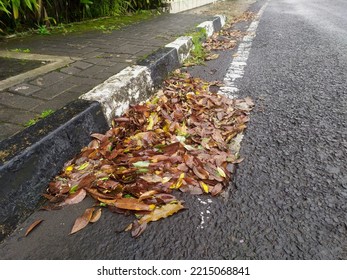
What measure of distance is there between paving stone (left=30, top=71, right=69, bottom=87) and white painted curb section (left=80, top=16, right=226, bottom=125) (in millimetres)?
404

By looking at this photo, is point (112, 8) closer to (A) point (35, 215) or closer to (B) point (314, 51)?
(B) point (314, 51)

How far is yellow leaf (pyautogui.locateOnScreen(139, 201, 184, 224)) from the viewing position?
1.19 m

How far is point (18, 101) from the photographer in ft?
5.87

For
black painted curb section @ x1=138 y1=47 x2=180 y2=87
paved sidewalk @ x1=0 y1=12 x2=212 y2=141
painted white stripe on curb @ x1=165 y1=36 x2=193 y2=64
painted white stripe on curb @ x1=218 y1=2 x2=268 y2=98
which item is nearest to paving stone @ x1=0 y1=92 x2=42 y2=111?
paved sidewalk @ x1=0 y1=12 x2=212 y2=141

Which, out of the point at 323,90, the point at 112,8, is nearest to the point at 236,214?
the point at 323,90

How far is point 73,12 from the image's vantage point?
4547 mm

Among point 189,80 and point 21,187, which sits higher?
point 21,187

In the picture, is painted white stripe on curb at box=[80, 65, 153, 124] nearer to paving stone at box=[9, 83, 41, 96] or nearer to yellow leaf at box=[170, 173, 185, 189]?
paving stone at box=[9, 83, 41, 96]

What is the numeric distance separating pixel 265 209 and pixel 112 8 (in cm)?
546

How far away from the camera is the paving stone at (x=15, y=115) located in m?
1.57

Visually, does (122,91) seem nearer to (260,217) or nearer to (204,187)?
(204,187)

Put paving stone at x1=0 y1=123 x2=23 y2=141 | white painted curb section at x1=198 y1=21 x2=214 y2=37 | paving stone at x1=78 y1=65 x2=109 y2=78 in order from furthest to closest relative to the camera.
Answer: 1. white painted curb section at x1=198 y1=21 x2=214 y2=37
2. paving stone at x1=78 y1=65 x2=109 y2=78
3. paving stone at x1=0 y1=123 x2=23 y2=141

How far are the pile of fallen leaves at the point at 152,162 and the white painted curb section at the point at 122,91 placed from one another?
0.27 ft

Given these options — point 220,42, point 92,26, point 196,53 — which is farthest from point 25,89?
point 220,42
